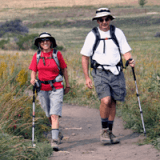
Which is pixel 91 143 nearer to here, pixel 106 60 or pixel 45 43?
pixel 106 60

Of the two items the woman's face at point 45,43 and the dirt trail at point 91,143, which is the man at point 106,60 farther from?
the woman's face at point 45,43

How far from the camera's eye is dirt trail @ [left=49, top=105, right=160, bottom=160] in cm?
507

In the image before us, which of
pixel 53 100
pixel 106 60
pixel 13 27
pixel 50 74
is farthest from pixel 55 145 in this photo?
pixel 13 27

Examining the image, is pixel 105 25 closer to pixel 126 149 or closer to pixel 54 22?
pixel 126 149

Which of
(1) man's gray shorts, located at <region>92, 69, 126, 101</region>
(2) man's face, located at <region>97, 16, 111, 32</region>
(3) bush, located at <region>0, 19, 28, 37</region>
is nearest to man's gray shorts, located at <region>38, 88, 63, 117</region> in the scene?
(1) man's gray shorts, located at <region>92, 69, 126, 101</region>

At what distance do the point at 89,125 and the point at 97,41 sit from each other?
2543 millimetres

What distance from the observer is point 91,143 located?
614cm

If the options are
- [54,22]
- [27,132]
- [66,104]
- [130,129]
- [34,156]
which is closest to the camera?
[34,156]

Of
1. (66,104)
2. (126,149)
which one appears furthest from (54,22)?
(126,149)

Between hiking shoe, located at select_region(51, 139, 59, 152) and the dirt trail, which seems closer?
the dirt trail

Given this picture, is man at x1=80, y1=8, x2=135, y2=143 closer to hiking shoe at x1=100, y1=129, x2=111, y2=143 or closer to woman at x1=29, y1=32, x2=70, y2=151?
hiking shoe at x1=100, y1=129, x2=111, y2=143

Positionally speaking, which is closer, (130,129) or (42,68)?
(42,68)

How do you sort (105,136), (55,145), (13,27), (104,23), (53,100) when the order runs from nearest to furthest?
(55,145), (104,23), (53,100), (105,136), (13,27)

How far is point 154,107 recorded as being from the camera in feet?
20.8
